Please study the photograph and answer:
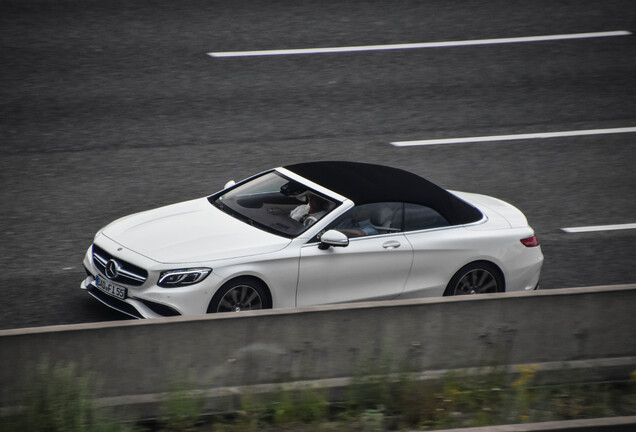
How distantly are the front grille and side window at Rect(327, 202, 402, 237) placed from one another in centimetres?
181

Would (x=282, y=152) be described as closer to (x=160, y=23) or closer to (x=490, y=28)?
(x=160, y=23)

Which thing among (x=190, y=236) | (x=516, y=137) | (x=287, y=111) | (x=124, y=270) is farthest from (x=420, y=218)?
(x=287, y=111)

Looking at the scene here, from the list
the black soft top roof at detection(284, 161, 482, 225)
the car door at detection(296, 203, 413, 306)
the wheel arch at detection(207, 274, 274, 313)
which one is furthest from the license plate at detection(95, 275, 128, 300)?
the black soft top roof at detection(284, 161, 482, 225)

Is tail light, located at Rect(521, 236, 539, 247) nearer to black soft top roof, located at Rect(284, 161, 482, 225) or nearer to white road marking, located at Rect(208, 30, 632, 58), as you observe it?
black soft top roof, located at Rect(284, 161, 482, 225)

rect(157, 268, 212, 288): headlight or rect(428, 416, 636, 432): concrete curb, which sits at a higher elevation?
rect(157, 268, 212, 288): headlight

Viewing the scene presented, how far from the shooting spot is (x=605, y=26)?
17.6 m

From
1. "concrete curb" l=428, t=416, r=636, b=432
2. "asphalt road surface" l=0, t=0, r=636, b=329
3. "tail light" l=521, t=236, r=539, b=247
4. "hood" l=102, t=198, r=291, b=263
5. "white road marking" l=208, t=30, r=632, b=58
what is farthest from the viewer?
"white road marking" l=208, t=30, r=632, b=58

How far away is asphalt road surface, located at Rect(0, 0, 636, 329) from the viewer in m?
10.8

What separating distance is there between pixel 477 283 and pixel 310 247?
1.89 m

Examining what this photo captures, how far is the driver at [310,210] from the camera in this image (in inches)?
341

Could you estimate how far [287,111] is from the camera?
13992 mm

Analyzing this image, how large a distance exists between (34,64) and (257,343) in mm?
9743

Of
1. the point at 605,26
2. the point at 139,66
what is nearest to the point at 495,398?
the point at 139,66

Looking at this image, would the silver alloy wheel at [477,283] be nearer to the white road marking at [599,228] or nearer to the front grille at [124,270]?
the white road marking at [599,228]
